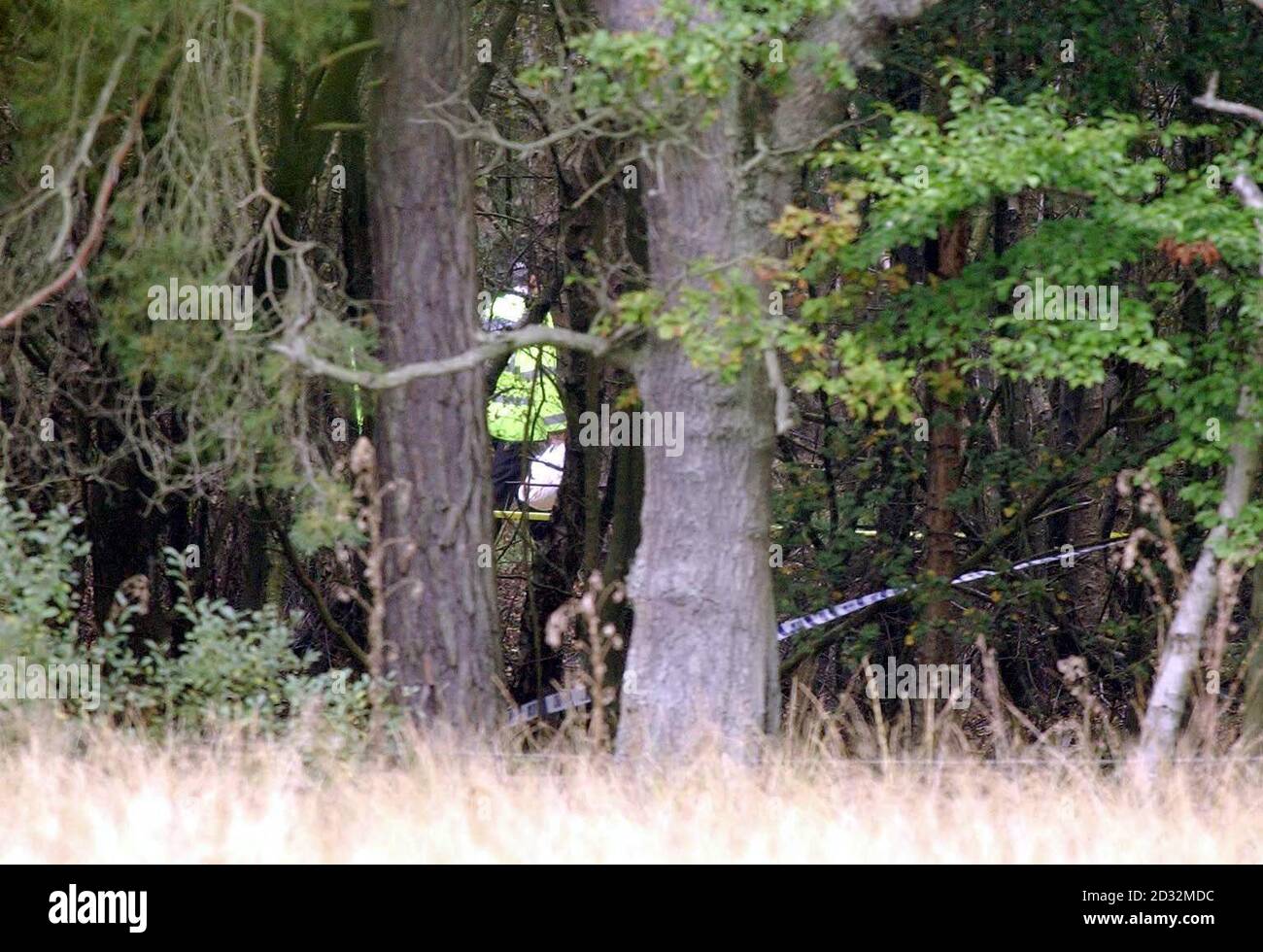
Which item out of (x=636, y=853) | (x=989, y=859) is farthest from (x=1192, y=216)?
(x=636, y=853)

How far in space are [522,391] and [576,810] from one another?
9817 millimetres

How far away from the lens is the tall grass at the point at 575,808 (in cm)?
578

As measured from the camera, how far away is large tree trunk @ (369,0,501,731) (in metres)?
10.1

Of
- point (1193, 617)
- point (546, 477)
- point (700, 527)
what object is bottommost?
point (1193, 617)

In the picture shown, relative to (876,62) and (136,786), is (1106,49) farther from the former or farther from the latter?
(136,786)

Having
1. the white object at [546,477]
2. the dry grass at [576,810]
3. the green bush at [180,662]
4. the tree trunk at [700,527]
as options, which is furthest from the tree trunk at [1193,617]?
the white object at [546,477]

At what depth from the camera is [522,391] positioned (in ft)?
52.7

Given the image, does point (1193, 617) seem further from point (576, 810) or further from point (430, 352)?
point (430, 352)

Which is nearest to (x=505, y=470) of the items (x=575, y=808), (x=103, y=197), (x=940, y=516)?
(x=940, y=516)

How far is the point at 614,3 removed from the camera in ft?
30.2

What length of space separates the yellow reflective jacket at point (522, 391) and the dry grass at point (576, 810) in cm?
784

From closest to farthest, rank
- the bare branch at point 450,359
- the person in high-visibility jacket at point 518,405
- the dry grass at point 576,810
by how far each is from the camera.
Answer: the dry grass at point 576,810, the bare branch at point 450,359, the person in high-visibility jacket at point 518,405

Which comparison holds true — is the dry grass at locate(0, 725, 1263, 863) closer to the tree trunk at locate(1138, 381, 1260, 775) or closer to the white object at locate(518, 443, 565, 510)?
the tree trunk at locate(1138, 381, 1260, 775)

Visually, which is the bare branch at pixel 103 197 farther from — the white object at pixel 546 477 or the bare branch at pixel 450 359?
the white object at pixel 546 477
